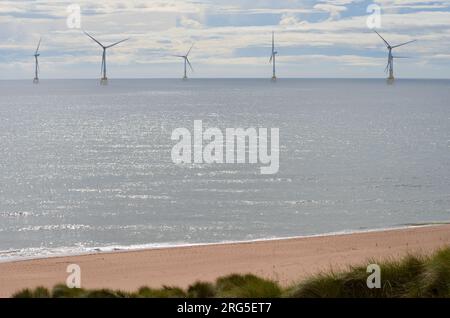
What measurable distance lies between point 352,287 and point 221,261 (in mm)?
12606

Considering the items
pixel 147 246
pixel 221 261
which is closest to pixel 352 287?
pixel 221 261

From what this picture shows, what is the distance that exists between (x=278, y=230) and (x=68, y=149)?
43781 millimetres

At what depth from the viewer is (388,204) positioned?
143 ft

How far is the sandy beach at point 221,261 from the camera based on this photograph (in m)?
24.0

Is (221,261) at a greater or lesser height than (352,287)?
lesser

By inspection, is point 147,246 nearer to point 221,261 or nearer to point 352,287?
point 221,261

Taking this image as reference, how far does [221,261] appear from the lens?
2756 cm

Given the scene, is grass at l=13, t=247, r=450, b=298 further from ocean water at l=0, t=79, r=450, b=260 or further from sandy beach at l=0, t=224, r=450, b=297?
ocean water at l=0, t=79, r=450, b=260

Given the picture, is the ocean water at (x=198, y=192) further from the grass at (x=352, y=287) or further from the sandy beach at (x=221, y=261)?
the grass at (x=352, y=287)

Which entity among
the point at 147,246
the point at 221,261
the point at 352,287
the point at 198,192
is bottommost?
the point at 147,246

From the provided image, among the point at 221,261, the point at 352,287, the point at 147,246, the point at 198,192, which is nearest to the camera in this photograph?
the point at 352,287

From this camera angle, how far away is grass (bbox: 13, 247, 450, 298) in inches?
581

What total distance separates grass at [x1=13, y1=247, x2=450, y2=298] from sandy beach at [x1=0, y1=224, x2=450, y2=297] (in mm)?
5330
